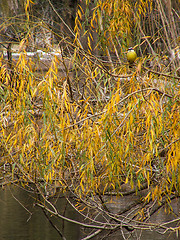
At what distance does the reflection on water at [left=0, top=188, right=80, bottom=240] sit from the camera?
4.91m

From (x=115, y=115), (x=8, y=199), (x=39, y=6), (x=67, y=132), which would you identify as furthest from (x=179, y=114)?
(x=39, y=6)

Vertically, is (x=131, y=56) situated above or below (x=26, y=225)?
above

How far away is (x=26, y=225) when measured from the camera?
5.21m

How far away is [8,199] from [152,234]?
2.32 metres

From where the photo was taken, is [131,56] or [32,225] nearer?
[131,56]

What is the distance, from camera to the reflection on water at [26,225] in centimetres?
491

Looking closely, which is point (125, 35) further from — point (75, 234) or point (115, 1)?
point (75, 234)

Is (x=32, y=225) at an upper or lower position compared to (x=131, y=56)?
lower

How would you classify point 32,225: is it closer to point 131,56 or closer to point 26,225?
point 26,225

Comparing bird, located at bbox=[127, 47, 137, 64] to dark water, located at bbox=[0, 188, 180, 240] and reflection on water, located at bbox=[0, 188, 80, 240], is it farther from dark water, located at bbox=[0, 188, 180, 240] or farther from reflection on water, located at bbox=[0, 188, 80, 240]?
reflection on water, located at bbox=[0, 188, 80, 240]

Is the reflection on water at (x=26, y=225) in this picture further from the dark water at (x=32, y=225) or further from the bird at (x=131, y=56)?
the bird at (x=131, y=56)

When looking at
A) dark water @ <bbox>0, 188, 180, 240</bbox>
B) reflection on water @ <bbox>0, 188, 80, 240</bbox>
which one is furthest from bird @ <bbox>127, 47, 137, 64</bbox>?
reflection on water @ <bbox>0, 188, 80, 240</bbox>

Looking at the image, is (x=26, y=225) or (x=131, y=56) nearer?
(x=131, y=56)

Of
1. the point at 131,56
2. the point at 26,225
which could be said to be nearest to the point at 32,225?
the point at 26,225
